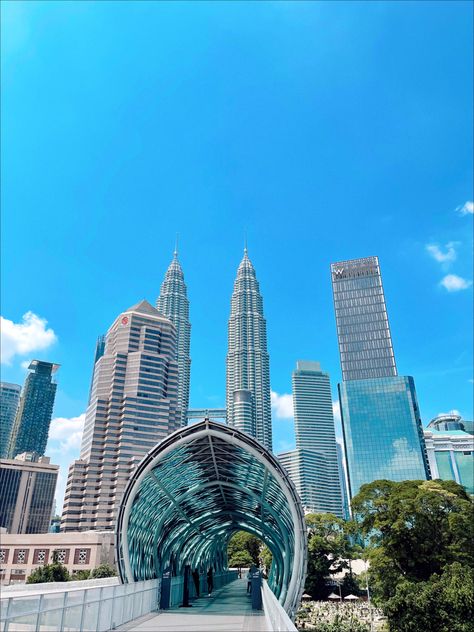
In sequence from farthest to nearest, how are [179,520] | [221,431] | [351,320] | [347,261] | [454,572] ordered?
[347,261]
[351,320]
[179,520]
[454,572]
[221,431]

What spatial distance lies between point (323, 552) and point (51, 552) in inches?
1521

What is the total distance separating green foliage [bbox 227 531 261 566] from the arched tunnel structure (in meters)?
42.2

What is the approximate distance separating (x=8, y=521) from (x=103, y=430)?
117 feet

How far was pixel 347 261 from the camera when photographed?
15325 centimetres

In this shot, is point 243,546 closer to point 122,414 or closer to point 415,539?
point 122,414

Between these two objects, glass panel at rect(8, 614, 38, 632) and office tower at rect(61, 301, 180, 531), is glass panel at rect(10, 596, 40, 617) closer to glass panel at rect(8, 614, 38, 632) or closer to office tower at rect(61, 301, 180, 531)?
glass panel at rect(8, 614, 38, 632)

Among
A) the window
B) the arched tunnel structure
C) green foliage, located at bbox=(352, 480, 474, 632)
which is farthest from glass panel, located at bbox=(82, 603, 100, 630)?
the window

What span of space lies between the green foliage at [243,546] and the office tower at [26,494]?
208ft

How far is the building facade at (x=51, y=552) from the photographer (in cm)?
6444

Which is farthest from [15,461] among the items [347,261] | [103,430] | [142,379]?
[347,261]

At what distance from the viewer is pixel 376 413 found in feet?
369

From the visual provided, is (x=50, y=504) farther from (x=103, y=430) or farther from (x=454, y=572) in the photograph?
(x=454, y=572)

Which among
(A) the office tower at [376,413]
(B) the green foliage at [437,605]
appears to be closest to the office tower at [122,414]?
(A) the office tower at [376,413]

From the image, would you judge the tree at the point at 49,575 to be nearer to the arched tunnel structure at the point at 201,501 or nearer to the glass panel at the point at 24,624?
the arched tunnel structure at the point at 201,501
